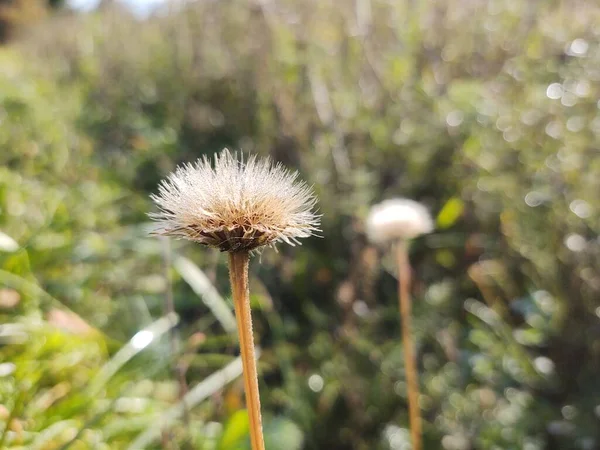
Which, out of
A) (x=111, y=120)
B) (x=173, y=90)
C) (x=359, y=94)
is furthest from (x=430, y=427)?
(x=111, y=120)

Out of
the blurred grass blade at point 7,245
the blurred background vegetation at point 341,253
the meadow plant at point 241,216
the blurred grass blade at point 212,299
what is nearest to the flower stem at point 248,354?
the meadow plant at point 241,216

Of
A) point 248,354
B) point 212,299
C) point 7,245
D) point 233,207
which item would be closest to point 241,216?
point 233,207

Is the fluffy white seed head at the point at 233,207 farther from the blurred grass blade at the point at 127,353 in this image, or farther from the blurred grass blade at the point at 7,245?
the blurred grass blade at the point at 7,245

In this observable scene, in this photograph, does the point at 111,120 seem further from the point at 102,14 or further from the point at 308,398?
the point at 308,398

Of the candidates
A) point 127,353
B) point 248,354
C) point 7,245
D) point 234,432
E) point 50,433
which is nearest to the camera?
point 248,354

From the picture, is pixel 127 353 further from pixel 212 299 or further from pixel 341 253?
pixel 341 253

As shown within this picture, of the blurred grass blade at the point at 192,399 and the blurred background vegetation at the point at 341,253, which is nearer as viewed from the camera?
the blurred grass blade at the point at 192,399
